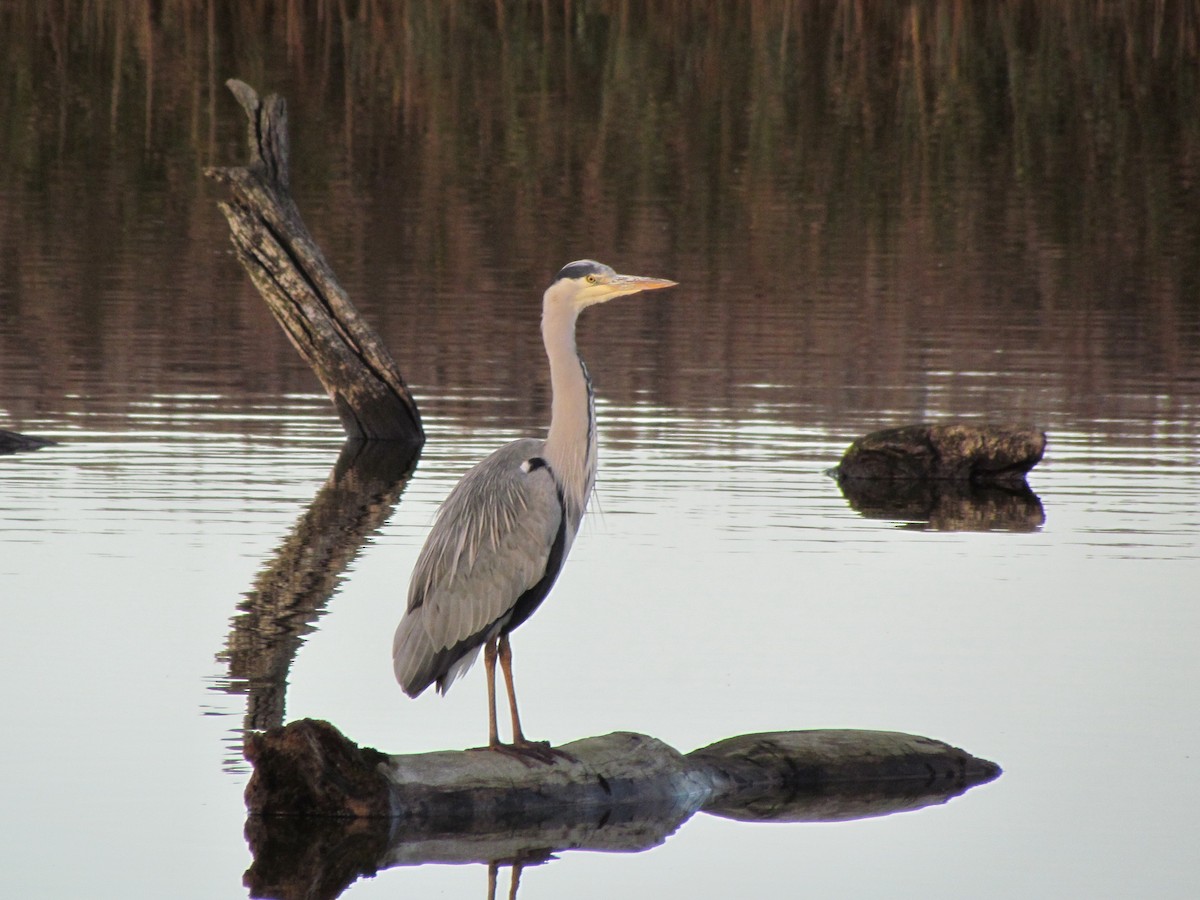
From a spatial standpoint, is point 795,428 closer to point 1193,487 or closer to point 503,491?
point 1193,487

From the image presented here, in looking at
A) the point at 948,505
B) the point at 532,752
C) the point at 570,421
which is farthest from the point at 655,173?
the point at 532,752

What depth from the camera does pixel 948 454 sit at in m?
14.6

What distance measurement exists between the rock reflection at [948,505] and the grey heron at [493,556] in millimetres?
4894

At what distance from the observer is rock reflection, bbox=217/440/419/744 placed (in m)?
9.36

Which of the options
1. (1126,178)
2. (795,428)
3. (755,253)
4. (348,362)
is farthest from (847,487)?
(1126,178)

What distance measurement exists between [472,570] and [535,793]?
0.84 meters

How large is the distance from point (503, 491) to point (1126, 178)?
23232mm

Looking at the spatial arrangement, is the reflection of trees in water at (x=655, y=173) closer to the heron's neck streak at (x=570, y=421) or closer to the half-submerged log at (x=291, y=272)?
the half-submerged log at (x=291, y=272)

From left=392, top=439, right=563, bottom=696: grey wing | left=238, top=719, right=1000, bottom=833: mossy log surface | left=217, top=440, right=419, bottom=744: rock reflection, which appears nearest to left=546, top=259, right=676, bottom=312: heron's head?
left=392, top=439, right=563, bottom=696: grey wing

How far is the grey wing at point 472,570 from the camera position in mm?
8227

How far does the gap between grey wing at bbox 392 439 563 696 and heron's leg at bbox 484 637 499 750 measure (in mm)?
58

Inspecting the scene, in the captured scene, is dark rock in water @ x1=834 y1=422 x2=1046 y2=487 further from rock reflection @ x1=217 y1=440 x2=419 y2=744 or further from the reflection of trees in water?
rock reflection @ x1=217 y1=440 x2=419 y2=744

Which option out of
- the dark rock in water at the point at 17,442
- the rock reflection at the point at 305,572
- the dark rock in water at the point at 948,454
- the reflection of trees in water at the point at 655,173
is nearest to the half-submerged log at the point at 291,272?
the rock reflection at the point at 305,572

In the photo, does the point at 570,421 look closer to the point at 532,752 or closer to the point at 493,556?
the point at 493,556
